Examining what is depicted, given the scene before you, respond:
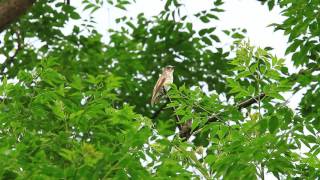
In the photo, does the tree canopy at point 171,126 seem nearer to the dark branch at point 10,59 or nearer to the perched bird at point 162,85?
the perched bird at point 162,85

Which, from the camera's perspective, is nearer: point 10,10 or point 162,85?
point 10,10

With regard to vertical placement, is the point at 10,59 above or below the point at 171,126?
below

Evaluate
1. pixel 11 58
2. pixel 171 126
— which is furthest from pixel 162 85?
pixel 11 58

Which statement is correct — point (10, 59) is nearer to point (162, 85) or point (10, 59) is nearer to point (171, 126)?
point (162, 85)

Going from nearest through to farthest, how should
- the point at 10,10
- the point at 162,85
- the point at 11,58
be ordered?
the point at 10,10 → the point at 162,85 → the point at 11,58

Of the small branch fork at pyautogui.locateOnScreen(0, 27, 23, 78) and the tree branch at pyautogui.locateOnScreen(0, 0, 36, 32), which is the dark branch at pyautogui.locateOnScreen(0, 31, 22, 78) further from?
the tree branch at pyautogui.locateOnScreen(0, 0, 36, 32)

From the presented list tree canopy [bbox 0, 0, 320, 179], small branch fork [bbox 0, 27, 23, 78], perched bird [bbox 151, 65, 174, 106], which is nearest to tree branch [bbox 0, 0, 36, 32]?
tree canopy [bbox 0, 0, 320, 179]

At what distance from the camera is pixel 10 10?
8.73 meters

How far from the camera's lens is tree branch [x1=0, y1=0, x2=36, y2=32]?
8664mm

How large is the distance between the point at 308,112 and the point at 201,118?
7.58ft

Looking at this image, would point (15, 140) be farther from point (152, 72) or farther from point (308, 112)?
point (152, 72)

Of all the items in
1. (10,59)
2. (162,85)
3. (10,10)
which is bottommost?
(10,59)

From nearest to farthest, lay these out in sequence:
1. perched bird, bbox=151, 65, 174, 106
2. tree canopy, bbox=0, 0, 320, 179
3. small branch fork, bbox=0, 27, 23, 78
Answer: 1. tree canopy, bbox=0, 0, 320, 179
2. perched bird, bbox=151, 65, 174, 106
3. small branch fork, bbox=0, 27, 23, 78

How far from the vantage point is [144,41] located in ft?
64.1
